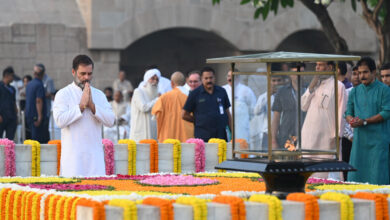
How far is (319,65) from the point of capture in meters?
6.98

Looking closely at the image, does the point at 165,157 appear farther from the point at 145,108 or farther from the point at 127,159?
the point at 145,108

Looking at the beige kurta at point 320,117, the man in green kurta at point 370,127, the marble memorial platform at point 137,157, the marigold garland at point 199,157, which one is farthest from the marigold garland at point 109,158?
the beige kurta at point 320,117

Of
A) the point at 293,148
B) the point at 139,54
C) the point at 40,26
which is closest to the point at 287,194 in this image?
the point at 293,148

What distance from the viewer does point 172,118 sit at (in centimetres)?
1507

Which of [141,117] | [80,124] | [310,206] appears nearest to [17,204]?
[310,206]

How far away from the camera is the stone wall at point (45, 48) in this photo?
862 inches

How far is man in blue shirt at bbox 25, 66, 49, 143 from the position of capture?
1838cm

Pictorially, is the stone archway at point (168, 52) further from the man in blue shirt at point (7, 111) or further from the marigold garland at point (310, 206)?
the marigold garland at point (310, 206)

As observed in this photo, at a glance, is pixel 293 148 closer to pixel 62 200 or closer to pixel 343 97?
pixel 62 200

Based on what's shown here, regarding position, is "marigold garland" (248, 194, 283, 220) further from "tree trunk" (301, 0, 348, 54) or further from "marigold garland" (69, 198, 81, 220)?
"tree trunk" (301, 0, 348, 54)

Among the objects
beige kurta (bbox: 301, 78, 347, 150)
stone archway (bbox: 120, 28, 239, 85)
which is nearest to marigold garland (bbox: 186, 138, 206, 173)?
beige kurta (bbox: 301, 78, 347, 150)

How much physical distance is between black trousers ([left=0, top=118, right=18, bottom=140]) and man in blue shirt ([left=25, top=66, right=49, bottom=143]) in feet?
0.93

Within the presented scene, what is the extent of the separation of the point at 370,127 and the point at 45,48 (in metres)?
12.7

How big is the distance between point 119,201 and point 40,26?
53.7 ft
